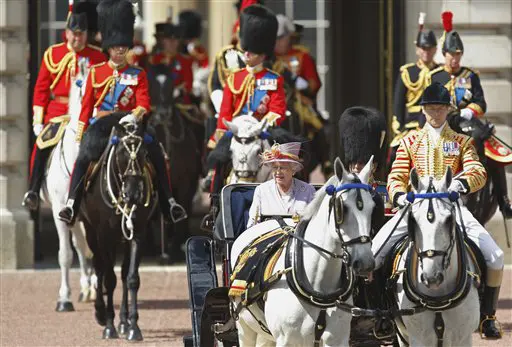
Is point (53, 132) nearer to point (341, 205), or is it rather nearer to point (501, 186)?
point (501, 186)

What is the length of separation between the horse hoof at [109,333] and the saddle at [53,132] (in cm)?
241

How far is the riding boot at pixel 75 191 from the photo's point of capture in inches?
504

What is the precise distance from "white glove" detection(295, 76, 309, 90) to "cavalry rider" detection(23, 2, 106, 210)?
4104mm

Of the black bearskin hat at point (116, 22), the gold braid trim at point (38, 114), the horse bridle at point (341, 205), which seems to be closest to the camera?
the horse bridle at point (341, 205)

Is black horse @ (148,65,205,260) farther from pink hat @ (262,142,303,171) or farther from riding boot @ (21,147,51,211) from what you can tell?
pink hat @ (262,142,303,171)

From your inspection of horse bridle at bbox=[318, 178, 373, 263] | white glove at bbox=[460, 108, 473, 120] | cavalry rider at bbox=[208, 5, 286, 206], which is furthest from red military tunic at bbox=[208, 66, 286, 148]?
horse bridle at bbox=[318, 178, 373, 263]

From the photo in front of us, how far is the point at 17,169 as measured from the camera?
54.0 ft

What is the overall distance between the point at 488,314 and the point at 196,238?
1988 millimetres

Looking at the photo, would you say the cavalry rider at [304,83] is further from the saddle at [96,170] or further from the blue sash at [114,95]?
the saddle at [96,170]

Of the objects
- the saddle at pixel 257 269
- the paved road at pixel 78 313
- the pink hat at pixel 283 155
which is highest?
the pink hat at pixel 283 155

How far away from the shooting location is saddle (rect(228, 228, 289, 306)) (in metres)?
8.84

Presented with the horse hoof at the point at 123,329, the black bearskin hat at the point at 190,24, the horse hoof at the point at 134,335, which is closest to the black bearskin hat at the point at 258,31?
the horse hoof at the point at 123,329

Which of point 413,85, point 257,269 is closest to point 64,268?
point 413,85

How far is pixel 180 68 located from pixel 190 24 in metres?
7.20
